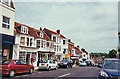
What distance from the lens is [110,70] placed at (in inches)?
419

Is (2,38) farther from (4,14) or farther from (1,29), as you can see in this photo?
(4,14)

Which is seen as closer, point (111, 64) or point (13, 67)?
point (111, 64)

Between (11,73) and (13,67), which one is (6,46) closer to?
(13,67)

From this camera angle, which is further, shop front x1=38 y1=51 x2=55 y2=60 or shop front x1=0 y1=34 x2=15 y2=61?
shop front x1=38 y1=51 x2=55 y2=60

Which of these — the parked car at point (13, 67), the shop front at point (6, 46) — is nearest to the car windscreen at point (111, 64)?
the parked car at point (13, 67)

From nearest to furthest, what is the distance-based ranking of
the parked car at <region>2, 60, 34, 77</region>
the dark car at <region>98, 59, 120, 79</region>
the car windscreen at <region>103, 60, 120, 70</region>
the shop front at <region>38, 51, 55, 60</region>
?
the dark car at <region>98, 59, 120, 79</region>
the car windscreen at <region>103, 60, 120, 70</region>
the parked car at <region>2, 60, 34, 77</region>
the shop front at <region>38, 51, 55, 60</region>

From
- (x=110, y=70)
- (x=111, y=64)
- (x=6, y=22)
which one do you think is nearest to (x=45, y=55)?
(x=6, y=22)

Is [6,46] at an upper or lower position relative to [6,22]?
lower

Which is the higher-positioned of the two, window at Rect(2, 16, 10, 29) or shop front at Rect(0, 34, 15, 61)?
window at Rect(2, 16, 10, 29)

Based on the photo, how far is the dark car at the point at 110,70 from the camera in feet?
33.0

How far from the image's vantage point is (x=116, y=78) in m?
10.0

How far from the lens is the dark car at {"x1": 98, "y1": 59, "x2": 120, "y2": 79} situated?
1005cm

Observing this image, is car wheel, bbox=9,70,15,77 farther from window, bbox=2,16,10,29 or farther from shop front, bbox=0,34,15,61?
window, bbox=2,16,10,29

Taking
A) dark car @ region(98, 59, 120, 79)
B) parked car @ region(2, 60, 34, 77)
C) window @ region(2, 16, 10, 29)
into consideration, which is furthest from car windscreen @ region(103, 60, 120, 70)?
window @ region(2, 16, 10, 29)
